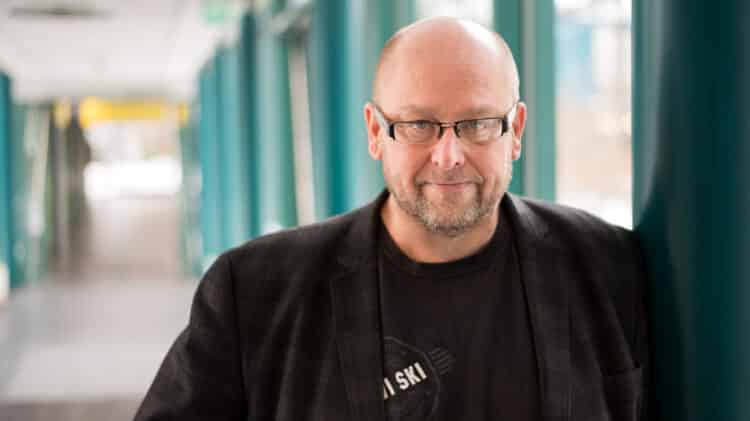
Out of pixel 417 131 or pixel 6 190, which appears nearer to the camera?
pixel 417 131

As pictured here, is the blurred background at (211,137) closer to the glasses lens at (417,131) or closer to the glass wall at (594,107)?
the glass wall at (594,107)

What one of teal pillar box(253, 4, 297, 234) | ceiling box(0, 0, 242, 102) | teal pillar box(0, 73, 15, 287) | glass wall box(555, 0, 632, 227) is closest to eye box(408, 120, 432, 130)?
glass wall box(555, 0, 632, 227)

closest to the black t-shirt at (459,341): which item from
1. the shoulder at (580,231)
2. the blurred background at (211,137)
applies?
the shoulder at (580,231)

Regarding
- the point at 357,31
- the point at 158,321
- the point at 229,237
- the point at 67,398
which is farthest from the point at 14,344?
the point at 357,31

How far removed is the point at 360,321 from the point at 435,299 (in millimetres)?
144

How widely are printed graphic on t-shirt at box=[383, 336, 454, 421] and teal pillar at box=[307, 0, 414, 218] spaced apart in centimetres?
209

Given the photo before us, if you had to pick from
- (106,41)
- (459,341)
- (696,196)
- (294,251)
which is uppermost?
(106,41)

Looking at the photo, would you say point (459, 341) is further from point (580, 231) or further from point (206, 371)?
point (206, 371)

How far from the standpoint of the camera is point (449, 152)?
1.49 meters

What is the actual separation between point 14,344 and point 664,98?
7.07 meters

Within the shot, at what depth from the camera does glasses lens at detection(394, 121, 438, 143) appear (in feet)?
4.97

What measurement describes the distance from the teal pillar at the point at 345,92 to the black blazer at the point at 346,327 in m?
1.97

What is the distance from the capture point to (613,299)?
5.16ft

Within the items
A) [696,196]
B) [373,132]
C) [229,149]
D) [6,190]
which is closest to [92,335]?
[229,149]
